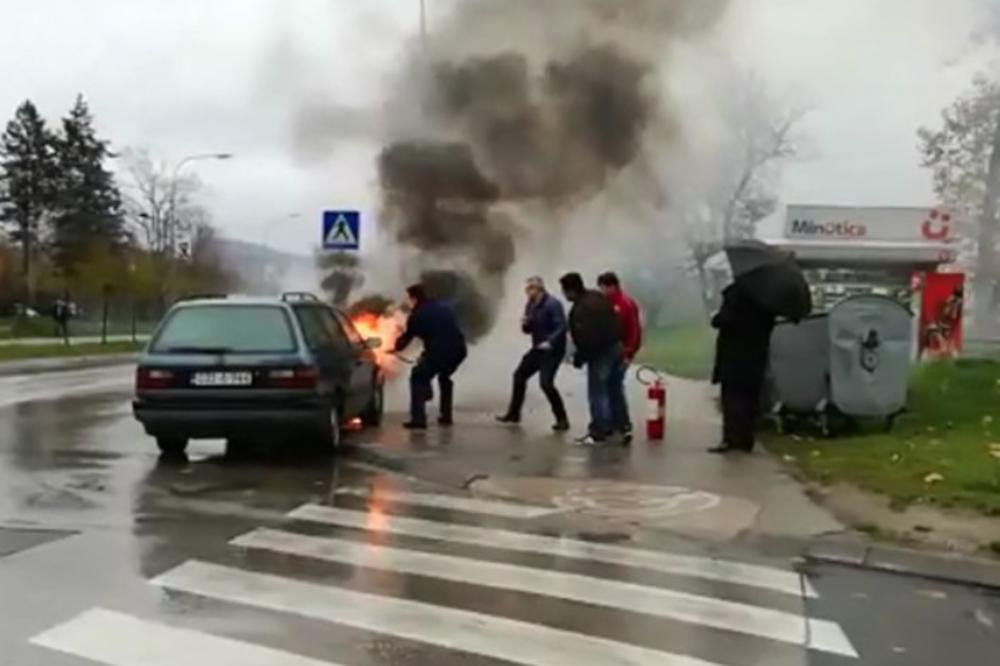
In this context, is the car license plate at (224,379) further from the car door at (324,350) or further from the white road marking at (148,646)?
the white road marking at (148,646)

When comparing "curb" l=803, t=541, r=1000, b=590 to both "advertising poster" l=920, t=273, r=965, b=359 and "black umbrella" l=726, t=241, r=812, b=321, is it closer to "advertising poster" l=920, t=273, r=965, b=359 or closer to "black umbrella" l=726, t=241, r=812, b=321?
"black umbrella" l=726, t=241, r=812, b=321

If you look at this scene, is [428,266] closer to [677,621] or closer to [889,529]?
[889,529]

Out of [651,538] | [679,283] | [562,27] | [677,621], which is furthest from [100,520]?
[679,283]

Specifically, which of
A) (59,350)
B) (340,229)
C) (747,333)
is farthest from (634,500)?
(59,350)

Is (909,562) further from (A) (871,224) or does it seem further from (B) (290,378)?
(A) (871,224)

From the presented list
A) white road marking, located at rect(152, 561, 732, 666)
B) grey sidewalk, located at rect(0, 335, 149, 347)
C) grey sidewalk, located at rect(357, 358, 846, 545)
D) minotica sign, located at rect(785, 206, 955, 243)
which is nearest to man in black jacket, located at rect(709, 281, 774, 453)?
grey sidewalk, located at rect(357, 358, 846, 545)

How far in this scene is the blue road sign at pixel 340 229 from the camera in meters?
20.7

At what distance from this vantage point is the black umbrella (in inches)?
507

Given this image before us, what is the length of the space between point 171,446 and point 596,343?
421 cm

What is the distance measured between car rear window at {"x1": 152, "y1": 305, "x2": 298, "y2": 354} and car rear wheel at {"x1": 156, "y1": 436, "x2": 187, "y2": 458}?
904mm

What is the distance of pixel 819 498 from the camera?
33.9 feet

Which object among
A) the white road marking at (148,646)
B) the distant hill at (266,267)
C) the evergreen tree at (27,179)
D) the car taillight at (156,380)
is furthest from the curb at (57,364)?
the evergreen tree at (27,179)

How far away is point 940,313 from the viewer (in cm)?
2125

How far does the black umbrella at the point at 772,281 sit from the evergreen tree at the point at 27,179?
55.5 metres
